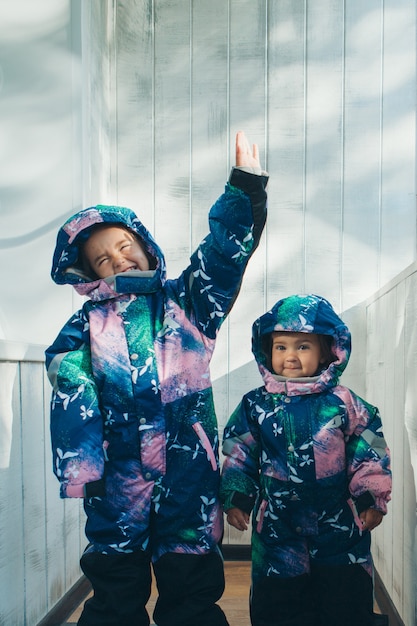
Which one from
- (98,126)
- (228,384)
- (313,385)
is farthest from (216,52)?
(313,385)

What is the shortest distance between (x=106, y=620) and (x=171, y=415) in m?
0.44

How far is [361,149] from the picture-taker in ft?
7.76

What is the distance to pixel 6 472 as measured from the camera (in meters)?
1.48

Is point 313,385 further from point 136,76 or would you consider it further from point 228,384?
point 136,76

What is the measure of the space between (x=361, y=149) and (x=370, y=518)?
4.48ft

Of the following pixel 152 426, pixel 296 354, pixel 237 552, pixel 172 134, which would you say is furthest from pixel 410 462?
pixel 172 134

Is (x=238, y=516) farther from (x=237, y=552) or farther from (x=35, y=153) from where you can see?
(x=35, y=153)

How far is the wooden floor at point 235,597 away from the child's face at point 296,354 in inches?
27.4

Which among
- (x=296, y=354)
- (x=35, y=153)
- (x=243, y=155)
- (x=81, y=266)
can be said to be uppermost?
(x=35, y=153)

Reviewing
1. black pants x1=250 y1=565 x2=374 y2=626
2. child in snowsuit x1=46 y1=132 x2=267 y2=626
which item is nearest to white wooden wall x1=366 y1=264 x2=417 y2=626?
black pants x1=250 y1=565 x2=374 y2=626

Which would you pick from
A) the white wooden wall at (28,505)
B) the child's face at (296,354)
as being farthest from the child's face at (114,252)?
the child's face at (296,354)

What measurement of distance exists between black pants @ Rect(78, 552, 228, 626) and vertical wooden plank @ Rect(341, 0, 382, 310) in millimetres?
1233

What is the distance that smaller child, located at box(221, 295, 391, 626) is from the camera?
5.06ft

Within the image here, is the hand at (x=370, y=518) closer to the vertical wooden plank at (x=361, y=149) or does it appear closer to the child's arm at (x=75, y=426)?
the child's arm at (x=75, y=426)
